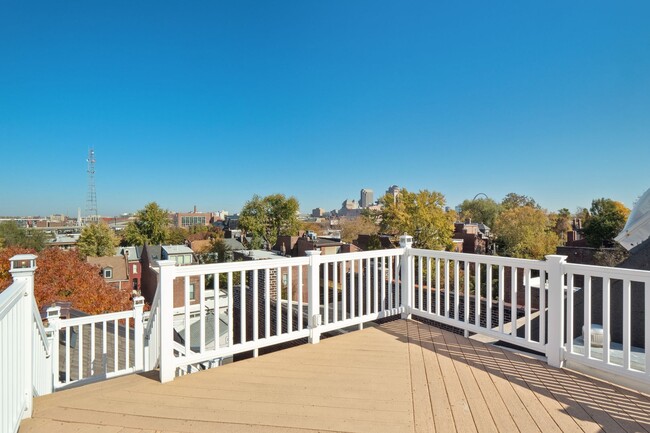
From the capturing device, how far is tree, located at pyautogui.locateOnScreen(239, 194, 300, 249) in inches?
1592

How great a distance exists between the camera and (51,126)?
2111cm

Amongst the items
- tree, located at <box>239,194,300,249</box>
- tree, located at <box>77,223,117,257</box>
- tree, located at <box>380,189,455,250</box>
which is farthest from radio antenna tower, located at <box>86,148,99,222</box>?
tree, located at <box>380,189,455,250</box>

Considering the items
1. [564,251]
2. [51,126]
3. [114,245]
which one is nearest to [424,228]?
[564,251]

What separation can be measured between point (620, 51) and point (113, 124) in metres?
27.6

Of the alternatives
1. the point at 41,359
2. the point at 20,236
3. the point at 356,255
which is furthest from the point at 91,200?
the point at 356,255

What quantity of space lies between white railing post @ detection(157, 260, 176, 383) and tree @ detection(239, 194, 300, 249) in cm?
3816

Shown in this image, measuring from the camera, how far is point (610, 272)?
2260 mm

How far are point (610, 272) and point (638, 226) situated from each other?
2924 millimetres

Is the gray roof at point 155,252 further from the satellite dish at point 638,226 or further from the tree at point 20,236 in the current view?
the satellite dish at point 638,226

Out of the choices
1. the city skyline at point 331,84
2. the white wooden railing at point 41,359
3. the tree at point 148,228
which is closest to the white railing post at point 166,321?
the white wooden railing at point 41,359

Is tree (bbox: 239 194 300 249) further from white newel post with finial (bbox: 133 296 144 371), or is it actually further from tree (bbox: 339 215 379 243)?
white newel post with finial (bbox: 133 296 144 371)

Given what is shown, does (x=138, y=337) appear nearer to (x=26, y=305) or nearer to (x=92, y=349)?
(x=92, y=349)

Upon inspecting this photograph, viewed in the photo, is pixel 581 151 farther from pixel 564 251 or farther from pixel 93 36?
pixel 93 36

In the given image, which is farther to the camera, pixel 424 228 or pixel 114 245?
pixel 114 245
